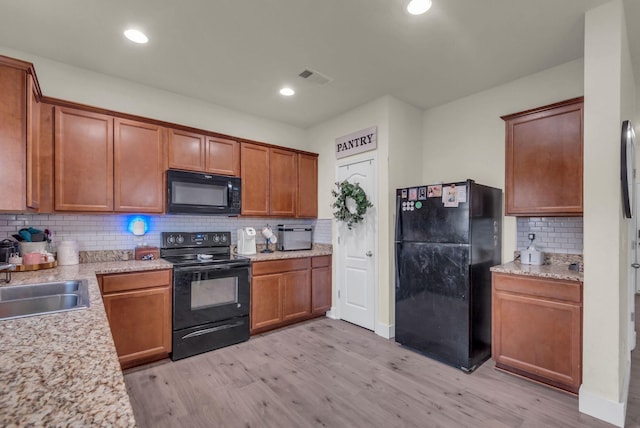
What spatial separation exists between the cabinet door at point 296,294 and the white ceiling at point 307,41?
2.12 m

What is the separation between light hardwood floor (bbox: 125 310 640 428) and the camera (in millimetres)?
2020

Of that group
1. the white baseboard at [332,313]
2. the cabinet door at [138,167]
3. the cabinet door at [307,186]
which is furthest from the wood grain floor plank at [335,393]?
the cabinet door at [307,186]

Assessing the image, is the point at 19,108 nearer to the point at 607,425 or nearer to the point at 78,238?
the point at 78,238

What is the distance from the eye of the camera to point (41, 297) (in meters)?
1.88

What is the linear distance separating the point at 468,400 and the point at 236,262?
2.31m

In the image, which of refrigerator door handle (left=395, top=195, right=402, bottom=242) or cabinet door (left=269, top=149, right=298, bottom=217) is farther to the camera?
cabinet door (left=269, top=149, right=298, bottom=217)

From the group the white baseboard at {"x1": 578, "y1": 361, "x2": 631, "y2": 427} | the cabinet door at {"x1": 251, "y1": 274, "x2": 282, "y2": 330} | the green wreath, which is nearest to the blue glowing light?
the cabinet door at {"x1": 251, "y1": 274, "x2": 282, "y2": 330}

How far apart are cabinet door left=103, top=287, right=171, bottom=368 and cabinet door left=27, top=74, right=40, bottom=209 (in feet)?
3.01

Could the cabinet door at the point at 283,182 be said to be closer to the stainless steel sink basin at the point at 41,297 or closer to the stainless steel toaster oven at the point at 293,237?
the stainless steel toaster oven at the point at 293,237

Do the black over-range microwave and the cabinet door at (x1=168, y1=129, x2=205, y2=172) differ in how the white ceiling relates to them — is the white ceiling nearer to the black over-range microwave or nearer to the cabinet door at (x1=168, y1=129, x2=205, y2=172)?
the cabinet door at (x1=168, y1=129, x2=205, y2=172)

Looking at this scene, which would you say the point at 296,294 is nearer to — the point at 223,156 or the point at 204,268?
the point at 204,268

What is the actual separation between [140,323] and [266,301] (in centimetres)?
125

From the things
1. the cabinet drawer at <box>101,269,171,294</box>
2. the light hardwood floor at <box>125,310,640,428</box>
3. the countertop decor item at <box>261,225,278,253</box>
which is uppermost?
the countertop decor item at <box>261,225,278,253</box>

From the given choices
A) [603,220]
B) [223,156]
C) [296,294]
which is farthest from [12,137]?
[603,220]
